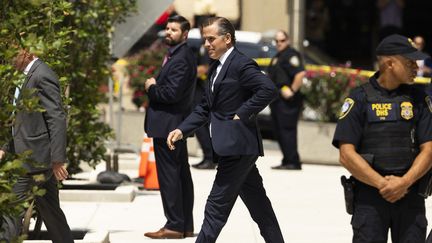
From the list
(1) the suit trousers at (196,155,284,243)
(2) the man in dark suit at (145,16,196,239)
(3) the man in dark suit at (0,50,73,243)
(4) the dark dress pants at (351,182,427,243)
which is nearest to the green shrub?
(2) the man in dark suit at (145,16,196,239)

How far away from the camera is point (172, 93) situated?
428 inches

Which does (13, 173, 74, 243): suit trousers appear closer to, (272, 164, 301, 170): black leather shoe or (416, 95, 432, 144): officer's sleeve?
(416, 95, 432, 144): officer's sleeve

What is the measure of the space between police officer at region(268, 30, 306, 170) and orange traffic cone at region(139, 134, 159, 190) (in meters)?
2.72

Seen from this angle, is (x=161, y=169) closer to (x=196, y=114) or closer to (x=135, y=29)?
(x=196, y=114)

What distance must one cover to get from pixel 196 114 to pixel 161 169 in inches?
77.8

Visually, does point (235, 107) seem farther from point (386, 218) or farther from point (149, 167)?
point (149, 167)

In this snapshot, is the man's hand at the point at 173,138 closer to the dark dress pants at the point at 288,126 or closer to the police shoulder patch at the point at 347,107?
the police shoulder patch at the point at 347,107

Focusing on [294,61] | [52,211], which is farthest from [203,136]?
[52,211]

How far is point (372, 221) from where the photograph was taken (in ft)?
22.9

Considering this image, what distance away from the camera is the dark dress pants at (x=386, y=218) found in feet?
22.9

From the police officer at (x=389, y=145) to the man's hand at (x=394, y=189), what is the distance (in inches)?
0.5

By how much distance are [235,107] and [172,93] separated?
2.15 metres

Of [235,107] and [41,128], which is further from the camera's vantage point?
[235,107]

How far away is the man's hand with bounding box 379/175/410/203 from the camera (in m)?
6.91
